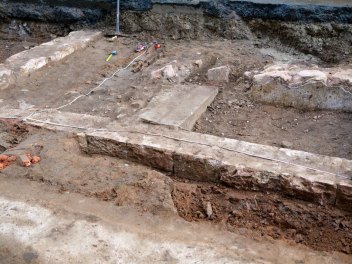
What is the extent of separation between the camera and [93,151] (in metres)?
3.53

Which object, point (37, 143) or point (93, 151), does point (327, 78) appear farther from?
point (37, 143)

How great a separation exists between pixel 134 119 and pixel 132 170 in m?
0.59

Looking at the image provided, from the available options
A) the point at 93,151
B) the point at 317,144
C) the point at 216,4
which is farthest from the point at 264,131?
the point at 216,4

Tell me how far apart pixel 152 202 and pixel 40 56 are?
9.46ft

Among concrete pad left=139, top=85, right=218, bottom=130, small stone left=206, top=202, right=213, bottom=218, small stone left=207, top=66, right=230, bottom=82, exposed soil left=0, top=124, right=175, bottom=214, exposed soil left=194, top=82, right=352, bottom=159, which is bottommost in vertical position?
small stone left=206, top=202, right=213, bottom=218

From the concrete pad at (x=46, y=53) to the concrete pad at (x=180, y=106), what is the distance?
1.65m

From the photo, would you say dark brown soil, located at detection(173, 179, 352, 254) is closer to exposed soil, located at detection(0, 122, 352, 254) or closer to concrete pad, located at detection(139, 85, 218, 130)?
exposed soil, located at detection(0, 122, 352, 254)

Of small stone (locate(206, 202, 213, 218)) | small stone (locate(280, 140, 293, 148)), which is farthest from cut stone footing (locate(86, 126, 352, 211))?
small stone (locate(280, 140, 293, 148))

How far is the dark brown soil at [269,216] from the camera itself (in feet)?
9.14

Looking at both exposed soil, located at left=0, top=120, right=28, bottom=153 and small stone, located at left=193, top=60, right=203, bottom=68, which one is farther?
small stone, located at left=193, top=60, right=203, bottom=68

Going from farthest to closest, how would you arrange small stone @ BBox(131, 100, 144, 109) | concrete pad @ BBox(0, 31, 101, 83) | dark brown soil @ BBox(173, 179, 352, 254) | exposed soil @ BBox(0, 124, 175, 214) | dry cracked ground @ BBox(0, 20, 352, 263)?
concrete pad @ BBox(0, 31, 101, 83) < small stone @ BBox(131, 100, 144, 109) < exposed soil @ BBox(0, 124, 175, 214) < dark brown soil @ BBox(173, 179, 352, 254) < dry cracked ground @ BBox(0, 20, 352, 263)

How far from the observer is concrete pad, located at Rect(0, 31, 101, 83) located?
4844 millimetres

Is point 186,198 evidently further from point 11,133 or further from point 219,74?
point 219,74

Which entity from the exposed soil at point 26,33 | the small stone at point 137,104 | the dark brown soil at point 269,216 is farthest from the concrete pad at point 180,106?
the exposed soil at point 26,33
